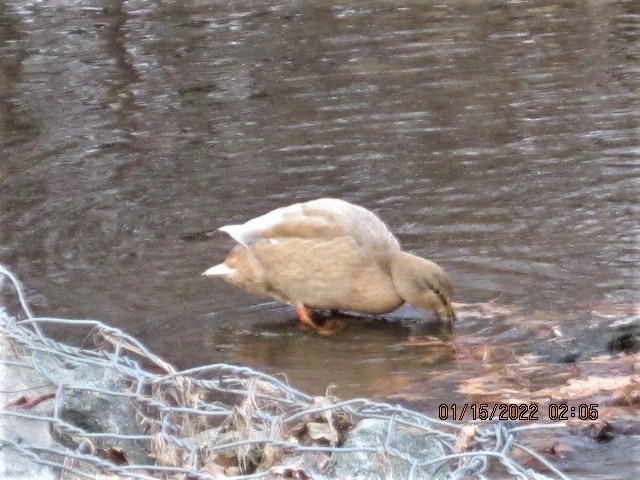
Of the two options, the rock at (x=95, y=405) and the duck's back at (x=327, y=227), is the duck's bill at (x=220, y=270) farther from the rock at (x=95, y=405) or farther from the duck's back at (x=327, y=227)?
the rock at (x=95, y=405)

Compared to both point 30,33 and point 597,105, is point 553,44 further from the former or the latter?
point 30,33

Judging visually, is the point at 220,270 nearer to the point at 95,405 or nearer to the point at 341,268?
the point at 341,268

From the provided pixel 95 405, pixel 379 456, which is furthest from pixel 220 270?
pixel 379 456

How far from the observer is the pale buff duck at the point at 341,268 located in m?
6.06

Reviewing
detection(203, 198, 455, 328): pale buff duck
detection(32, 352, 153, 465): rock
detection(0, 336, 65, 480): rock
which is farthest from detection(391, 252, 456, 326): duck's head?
detection(0, 336, 65, 480): rock

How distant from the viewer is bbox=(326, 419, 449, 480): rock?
370 cm

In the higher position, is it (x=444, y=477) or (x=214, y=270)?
(x=444, y=477)

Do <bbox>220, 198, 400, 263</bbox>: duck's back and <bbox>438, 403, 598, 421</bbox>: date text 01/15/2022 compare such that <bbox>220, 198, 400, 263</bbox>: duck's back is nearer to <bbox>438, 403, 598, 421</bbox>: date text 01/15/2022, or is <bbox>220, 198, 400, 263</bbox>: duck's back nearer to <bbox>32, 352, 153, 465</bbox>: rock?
<bbox>438, 403, 598, 421</bbox>: date text 01/15/2022

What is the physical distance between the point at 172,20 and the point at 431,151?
18.2ft

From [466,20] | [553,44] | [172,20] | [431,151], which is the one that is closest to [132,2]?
[172,20]

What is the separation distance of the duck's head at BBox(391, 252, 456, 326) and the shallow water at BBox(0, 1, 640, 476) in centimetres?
16

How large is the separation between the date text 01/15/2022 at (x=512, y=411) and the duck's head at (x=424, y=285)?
903mm

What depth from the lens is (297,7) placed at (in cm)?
1373

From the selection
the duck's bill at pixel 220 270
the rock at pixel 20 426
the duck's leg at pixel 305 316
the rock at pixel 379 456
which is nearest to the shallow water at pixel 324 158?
the duck's leg at pixel 305 316
